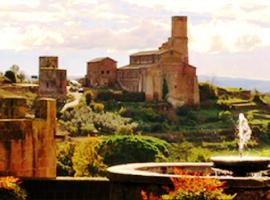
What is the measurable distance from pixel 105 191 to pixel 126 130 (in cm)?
6775

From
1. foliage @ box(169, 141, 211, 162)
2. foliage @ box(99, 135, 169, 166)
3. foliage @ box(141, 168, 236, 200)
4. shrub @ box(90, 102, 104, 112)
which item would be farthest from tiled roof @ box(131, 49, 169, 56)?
foliage @ box(141, 168, 236, 200)

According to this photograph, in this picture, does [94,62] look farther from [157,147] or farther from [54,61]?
[157,147]

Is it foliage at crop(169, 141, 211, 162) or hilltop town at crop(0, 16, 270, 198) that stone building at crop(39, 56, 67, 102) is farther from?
foliage at crop(169, 141, 211, 162)

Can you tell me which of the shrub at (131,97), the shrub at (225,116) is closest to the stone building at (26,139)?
the shrub at (225,116)

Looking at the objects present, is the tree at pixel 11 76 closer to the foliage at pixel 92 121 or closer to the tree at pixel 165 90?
the foliage at pixel 92 121

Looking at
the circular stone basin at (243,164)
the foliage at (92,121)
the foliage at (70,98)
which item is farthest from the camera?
the foliage at (70,98)

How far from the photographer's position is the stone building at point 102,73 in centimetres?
10262

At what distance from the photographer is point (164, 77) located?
101 m

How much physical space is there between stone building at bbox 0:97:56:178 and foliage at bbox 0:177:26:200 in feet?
4.46

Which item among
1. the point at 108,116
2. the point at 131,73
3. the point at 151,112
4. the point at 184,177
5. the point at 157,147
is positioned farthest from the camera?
the point at 131,73

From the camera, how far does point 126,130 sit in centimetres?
7962

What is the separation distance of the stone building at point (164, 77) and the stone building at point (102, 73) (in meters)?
0.88

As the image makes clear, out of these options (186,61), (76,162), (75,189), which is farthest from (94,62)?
(75,189)

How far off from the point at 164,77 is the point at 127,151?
154 ft
